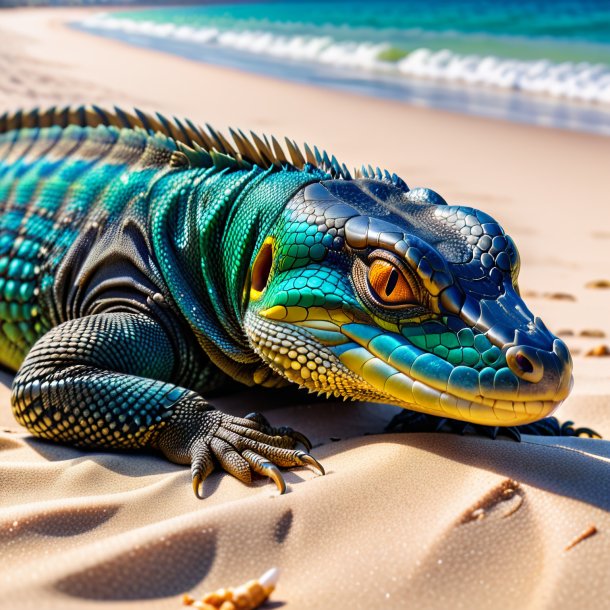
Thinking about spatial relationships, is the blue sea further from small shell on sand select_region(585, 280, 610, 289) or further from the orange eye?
the orange eye

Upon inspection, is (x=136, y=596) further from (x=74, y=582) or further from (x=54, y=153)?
(x=54, y=153)

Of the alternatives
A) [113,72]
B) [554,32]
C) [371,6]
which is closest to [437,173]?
[113,72]

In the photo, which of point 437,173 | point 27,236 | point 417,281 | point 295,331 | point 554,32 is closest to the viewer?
point 417,281

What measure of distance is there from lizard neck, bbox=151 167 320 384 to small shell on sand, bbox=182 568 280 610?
174cm

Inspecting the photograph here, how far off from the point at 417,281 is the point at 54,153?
9.79 feet

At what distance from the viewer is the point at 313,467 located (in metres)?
3.90

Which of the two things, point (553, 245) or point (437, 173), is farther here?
point (437, 173)

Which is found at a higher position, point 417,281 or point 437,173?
point 417,281

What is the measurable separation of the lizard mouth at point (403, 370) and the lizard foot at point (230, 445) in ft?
0.89

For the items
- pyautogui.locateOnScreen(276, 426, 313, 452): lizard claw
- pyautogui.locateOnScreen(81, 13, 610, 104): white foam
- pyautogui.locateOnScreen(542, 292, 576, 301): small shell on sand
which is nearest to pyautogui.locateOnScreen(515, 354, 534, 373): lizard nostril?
pyautogui.locateOnScreen(276, 426, 313, 452): lizard claw

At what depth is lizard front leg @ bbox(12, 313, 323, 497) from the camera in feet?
13.1

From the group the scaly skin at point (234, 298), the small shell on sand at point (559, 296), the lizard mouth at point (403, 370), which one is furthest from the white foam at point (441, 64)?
the lizard mouth at point (403, 370)

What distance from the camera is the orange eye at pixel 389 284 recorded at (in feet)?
12.4

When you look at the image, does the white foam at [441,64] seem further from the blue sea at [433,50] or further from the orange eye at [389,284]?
the orange eye at [389,284]
